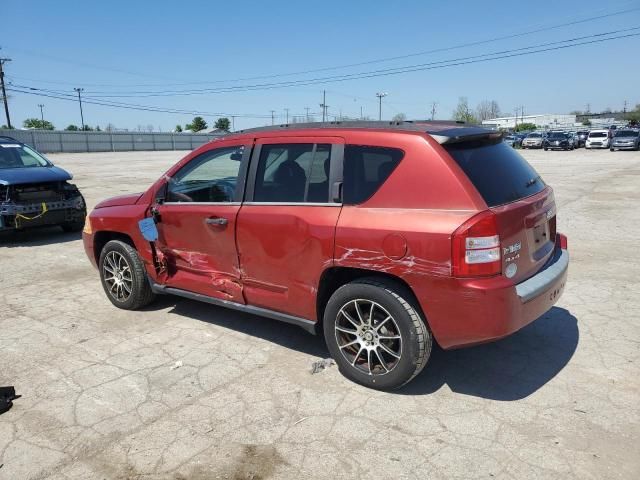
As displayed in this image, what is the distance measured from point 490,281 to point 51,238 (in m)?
8.31

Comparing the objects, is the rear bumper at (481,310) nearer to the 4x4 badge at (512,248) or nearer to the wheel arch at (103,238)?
the 4x4 badge at (512,248)

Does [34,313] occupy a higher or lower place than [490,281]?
lower

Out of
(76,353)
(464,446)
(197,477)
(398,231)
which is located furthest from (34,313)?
(464,446)

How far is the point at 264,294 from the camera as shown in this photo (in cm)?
397

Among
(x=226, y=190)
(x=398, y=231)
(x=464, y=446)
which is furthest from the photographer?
(x=226, y=190)

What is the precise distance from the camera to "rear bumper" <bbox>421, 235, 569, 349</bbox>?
2.98m

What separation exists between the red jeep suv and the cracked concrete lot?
398 mm

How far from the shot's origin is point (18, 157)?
9.05m

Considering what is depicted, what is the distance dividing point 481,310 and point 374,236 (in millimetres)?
784

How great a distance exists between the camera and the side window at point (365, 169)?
3.34 metres

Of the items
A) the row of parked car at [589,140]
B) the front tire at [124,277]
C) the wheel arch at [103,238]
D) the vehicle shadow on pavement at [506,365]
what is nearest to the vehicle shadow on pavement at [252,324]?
the front tire at [124,277]

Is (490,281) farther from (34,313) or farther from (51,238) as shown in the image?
(51,238)

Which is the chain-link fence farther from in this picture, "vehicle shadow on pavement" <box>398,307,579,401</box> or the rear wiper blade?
the rear wiper blade

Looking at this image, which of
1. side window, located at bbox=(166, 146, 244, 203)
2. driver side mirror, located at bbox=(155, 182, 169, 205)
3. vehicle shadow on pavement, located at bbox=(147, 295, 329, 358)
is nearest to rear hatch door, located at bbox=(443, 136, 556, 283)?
vehicle shadow on pavement, located at bbox=(147, 295, 329, 358)
